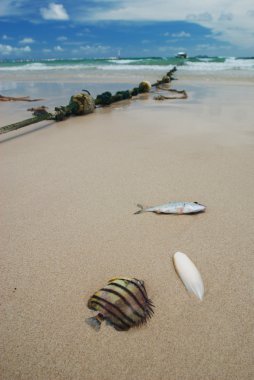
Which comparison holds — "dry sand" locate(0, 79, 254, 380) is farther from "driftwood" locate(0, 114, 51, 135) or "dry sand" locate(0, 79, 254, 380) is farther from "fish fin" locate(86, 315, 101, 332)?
"driftwood" locate(0, 114, 51, 135)

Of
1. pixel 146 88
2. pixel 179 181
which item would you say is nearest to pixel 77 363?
pixel 179 181

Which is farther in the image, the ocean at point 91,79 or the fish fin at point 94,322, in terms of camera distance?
the ocean at point 91,79

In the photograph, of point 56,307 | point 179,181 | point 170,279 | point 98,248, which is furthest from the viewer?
point 179,181

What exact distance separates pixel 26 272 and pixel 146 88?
801 centimetres

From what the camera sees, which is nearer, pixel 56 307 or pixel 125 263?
pixel 56 307

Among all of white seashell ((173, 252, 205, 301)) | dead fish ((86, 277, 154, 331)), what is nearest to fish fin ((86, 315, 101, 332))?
dead fish ((86, 277, 154, 331))

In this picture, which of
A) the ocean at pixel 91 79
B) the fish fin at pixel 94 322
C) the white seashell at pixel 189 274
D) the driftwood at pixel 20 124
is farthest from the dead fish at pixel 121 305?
the ocean at pixel 91 79

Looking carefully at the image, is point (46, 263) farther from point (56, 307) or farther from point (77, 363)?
point (77, 363)

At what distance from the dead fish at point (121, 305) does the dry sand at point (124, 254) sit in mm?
38

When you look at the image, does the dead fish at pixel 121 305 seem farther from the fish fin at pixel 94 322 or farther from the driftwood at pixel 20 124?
the driftwood at pixel 20 124

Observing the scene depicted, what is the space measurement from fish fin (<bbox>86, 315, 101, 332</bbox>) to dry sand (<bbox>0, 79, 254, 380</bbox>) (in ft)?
0.09

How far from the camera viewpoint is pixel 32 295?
5.15 feet

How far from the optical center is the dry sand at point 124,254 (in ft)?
4.22

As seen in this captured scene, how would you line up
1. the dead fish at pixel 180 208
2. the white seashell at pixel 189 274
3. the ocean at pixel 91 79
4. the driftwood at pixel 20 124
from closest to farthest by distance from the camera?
the white seashell at pixel 189 274, the dead fish at pixel 180 208, the driftwood at pixel 20 124, the ocean at pixel 91 79
